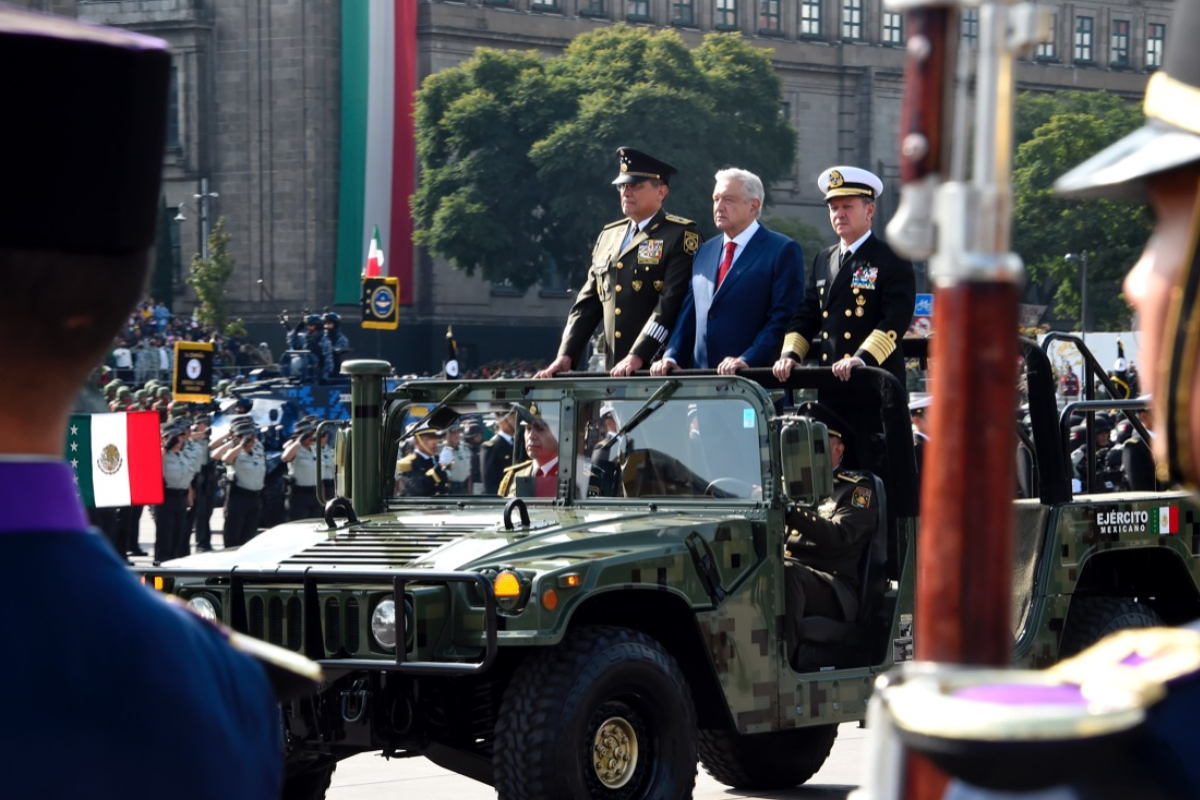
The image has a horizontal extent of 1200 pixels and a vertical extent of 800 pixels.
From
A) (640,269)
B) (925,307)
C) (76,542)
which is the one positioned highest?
(640,269)

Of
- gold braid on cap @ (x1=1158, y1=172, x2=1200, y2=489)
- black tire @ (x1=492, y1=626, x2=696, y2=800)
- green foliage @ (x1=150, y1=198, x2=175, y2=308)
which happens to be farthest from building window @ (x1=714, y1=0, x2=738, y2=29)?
gold braid on cap @ (x1=1158, y1=172, x2=1200, y2=489)

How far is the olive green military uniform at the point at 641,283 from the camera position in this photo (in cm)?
936

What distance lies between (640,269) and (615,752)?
2.87m

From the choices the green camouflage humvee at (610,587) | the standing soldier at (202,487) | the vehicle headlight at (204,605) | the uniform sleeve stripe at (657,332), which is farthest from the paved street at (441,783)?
the standing soldier at (202,487)

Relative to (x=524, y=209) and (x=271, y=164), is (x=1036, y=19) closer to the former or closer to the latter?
(x=524, y=209)

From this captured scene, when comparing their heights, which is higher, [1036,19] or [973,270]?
[1036,19]

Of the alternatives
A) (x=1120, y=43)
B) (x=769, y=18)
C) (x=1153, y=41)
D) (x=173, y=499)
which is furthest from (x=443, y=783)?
(x=1153, y=41)

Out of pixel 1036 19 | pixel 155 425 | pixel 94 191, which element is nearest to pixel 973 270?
pixel 1036 19

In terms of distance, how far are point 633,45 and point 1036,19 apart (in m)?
61.0

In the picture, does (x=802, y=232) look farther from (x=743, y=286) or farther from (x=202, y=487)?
(x=743, y=286)

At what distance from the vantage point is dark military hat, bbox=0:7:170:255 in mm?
1822

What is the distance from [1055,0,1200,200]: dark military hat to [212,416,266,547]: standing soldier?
66.3ft

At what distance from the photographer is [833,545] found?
838 centimetres

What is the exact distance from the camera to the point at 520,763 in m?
7.06
